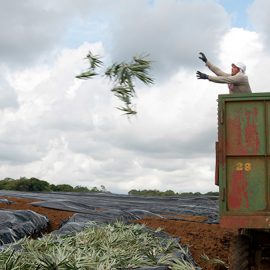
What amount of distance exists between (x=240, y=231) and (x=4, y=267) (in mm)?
3596

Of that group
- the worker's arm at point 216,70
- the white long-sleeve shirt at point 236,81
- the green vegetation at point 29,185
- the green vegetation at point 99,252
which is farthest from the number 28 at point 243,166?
the green vegetation at point 29,185

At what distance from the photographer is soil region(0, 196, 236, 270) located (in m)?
10.5

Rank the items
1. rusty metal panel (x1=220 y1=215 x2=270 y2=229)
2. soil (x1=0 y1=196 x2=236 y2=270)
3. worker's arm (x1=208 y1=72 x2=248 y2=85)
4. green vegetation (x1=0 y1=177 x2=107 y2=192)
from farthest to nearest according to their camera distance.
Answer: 1. green vegetation (x1=0 y1=177 x2=107 y2=192)
2. soil (x1=0 y1=196 x2=236 y2=270)
3. worker's arm (x1=208 y1=72 x2=248 y2=85)
4. rusty metal panel (x1=220 y1=215 x2=270 y2=229)

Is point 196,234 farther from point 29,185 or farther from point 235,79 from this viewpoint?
point 29,185

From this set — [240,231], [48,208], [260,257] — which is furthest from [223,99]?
[48,208]

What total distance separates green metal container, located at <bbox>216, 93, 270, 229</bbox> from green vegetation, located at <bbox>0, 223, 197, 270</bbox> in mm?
1140

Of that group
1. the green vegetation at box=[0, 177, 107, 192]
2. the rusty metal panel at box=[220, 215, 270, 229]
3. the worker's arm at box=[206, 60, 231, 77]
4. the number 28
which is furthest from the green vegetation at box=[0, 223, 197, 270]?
the green vegetation at box=[0, 177, 107, 192]

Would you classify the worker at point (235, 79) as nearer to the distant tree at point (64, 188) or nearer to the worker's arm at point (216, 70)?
the worker's arm at point (216, 70)

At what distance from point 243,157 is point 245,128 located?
425 mm

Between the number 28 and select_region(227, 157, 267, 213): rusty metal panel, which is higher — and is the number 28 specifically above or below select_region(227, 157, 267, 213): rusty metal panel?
above

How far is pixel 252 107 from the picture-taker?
7855mm

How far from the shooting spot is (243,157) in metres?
7.79

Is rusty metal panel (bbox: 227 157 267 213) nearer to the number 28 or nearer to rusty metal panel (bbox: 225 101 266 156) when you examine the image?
the number 28

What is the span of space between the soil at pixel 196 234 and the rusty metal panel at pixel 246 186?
2.54 m
